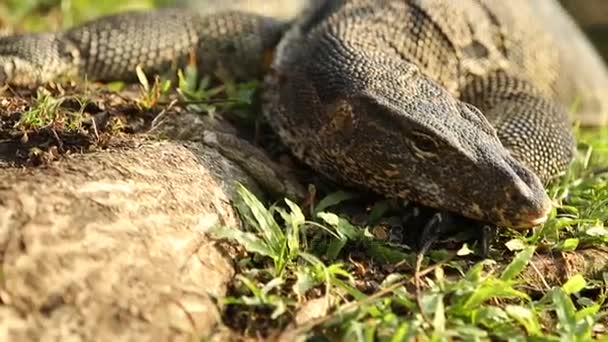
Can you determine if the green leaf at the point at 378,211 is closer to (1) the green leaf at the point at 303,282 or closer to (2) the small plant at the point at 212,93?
(1) the green leaf at the point at 303,282

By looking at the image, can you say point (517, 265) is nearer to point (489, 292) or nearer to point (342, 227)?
point (489, 292)

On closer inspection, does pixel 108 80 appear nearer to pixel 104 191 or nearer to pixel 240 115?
pixel 240 115

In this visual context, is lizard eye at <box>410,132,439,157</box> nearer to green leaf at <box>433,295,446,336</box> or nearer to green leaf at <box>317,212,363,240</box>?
green leaf at <box>317,212,363,240</box>

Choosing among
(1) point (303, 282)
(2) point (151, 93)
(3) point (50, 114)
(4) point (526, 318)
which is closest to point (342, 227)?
(1) point (303, 282)

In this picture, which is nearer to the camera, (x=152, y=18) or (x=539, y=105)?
(x=539, y=105)

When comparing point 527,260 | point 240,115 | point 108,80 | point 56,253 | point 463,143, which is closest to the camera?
point 56,253

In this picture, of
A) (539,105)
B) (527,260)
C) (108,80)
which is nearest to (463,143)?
(527,260)

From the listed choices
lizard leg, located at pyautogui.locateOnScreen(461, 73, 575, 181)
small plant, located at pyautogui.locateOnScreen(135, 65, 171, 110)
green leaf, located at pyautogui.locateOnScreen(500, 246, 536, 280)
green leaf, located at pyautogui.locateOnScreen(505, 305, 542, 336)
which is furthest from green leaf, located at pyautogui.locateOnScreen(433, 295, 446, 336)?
small plant, located at pyautogui.locateOnScreen(135, 65, 171, 110)
